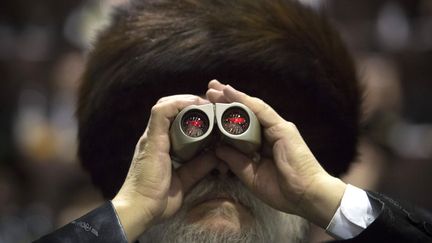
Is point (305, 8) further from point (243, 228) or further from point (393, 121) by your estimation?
point (393, 121)

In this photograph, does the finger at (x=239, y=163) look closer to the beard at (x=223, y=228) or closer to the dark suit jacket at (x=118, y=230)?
the beard at (x=223, y=228)

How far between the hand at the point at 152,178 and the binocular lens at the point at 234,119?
1.6 inches

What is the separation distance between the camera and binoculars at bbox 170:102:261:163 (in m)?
1.29

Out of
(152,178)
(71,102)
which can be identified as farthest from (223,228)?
(71,102)

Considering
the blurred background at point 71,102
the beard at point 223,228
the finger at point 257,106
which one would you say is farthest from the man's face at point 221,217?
the blurred background at point 71,102

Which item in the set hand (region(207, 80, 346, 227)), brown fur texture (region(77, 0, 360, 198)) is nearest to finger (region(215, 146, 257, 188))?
hand (region(207, 80, 346, 227))

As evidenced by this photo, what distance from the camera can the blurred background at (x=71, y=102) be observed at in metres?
2.75

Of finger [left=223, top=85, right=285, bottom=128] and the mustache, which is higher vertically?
finger [left=223, top=85, right=285, bottom=128]

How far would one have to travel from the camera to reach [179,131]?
1296mm

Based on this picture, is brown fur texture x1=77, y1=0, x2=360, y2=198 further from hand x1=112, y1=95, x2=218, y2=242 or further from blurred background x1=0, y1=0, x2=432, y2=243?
blurred background x1=0, y1=0, x2=432, y2=243

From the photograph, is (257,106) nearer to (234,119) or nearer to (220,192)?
(234,119)

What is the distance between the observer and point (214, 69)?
1399 millimetres

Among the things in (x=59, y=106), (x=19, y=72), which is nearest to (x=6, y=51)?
(x=19, y=72)

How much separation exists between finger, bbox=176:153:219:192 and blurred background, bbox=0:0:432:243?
1.13 m
